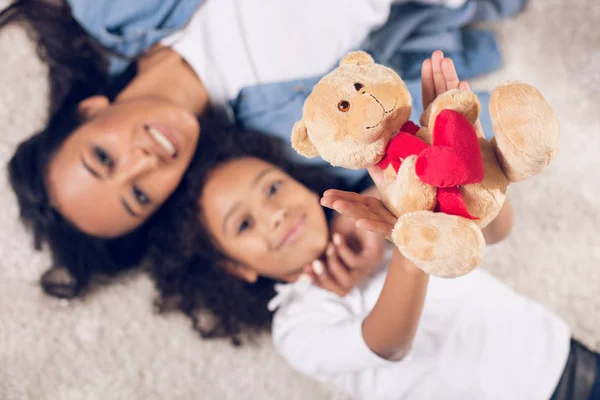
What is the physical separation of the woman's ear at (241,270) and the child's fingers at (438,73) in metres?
0.45

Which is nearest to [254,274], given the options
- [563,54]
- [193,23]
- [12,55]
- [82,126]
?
[82,126]

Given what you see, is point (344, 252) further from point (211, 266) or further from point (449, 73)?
point (449, 73)

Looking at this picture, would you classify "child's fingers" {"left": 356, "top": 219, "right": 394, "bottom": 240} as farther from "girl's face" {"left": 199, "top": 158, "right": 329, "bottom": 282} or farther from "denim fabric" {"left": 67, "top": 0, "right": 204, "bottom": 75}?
"denim fabric" {"left": 67, "top": 0, "right": 204, "bottom": 75}

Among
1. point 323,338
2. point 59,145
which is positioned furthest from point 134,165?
point 323,338

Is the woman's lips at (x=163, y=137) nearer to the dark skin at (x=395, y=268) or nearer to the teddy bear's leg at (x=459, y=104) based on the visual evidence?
the dark skin at (x=395, y=268)

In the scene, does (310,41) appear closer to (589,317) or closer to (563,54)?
(563,54)

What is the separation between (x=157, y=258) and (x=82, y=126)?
266mm

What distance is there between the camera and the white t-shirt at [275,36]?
0.81 m

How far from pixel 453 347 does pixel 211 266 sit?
43 centimetres

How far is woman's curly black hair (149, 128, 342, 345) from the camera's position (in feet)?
2.75

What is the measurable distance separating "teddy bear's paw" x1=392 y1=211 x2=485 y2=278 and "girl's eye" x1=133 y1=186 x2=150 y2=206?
1.83ft

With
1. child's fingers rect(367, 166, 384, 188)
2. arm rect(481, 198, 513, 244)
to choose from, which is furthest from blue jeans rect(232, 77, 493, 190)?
child's fingers rect(367, 166, 384, 188)

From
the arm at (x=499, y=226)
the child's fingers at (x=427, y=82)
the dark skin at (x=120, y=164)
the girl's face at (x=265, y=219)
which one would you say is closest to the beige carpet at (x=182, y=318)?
the dark skin at (x=120, y=164)

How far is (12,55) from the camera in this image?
0.84m
